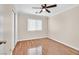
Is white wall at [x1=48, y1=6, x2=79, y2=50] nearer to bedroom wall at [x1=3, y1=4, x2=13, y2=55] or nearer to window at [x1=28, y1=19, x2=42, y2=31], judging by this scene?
window at [x1=28, y1=19, x2=42, y2=31]

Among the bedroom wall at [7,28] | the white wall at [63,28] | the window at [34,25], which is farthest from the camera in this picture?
the white wall at [63,28]

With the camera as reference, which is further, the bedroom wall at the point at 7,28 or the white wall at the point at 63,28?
the white wall at the point at 63,28

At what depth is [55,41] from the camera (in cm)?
112

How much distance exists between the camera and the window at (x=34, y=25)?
109cm

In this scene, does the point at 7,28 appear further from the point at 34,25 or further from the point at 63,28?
the point at 63,28

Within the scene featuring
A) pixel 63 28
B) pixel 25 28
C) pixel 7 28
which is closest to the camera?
pixel 7 28

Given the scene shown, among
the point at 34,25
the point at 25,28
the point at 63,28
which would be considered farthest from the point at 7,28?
the point at 63,28

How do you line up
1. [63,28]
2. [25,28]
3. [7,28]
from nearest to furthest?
[7,28] < [25,28] < [63,28]

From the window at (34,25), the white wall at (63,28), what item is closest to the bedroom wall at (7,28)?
the window at (34,25)

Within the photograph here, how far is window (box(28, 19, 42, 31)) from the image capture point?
3.59 ft

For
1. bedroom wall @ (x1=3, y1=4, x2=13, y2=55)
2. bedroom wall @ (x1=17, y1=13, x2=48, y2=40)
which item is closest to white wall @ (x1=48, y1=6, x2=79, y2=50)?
bedroom wall @ (x1=17, y1=13, x2=48, y2=40)

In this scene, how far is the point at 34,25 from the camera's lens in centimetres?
111

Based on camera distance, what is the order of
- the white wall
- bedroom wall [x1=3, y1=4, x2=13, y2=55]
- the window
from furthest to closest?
1. the white wall
2. the window
3. bedroom wall [x1=3, y1=4, x2=13, y2=55]

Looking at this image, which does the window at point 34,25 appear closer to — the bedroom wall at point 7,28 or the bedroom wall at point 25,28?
the bedroom wall at point 25,28
